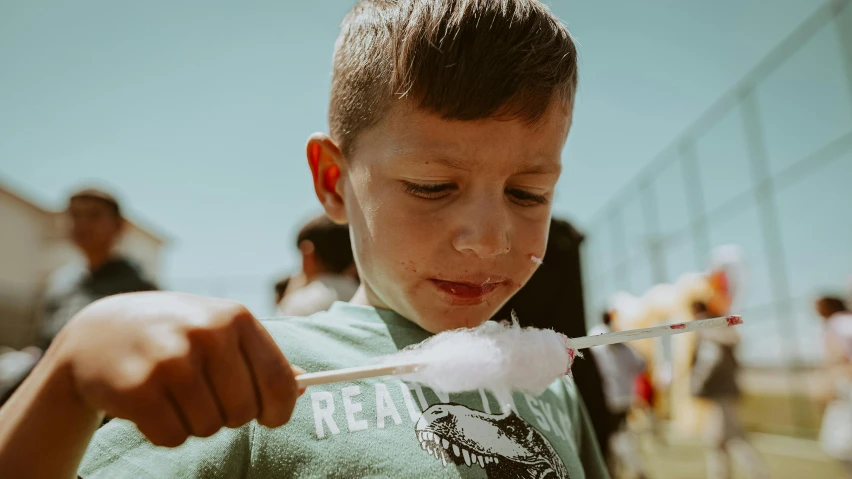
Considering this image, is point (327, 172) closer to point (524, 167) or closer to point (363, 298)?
point (363, 298)

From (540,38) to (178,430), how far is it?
3.43 feet

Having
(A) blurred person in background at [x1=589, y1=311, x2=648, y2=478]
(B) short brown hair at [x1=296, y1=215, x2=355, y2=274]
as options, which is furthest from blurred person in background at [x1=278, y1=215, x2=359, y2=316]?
(A) blurred person in background at [x1=589, y1=311, x2=648, y2=478]

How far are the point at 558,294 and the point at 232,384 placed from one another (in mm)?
1990

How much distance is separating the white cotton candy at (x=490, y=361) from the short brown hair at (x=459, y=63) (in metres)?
0.44

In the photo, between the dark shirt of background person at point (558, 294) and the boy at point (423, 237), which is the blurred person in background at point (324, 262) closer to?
the dark shirt of background person at point (558, 294)

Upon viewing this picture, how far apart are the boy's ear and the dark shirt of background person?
1081 millimetres

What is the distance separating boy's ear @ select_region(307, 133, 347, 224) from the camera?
4.64ft

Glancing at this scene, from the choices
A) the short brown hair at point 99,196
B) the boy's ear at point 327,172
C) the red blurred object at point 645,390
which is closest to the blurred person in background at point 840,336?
the red blurred object at point 645,390

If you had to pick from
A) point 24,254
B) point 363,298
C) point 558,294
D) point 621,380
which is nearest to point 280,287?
point 558,294

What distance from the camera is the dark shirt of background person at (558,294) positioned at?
244 centimetres

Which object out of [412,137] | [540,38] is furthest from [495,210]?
[540,38]

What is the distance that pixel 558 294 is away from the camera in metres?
2.52

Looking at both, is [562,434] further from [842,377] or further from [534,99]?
[842,377]

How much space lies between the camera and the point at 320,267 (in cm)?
387
